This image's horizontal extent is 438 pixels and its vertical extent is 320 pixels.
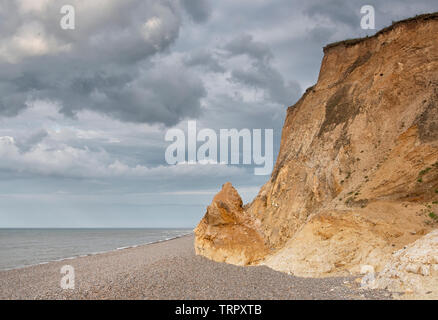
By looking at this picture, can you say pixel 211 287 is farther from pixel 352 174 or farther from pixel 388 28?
pixel 388 28

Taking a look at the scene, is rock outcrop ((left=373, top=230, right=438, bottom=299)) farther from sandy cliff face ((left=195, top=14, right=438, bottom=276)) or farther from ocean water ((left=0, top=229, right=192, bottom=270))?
ocean water ((left=0, top=229, right=192, bottom=270))

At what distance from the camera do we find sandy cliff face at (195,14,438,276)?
1460cm

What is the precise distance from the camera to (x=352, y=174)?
18.3 meters

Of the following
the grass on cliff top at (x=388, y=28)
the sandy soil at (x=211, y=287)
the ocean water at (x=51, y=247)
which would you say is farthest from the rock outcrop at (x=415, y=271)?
the ocean water at (x=51, y=247)

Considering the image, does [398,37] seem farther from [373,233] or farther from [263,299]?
[263,299]

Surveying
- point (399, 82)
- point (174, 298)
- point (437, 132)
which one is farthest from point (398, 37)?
point (174, 298)

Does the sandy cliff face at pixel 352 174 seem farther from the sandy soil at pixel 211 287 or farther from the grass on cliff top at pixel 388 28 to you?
the sandy soil at pixel 211 287

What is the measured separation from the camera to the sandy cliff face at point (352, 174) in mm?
14602

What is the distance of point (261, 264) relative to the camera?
18.1m

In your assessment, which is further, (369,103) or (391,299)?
(369,103)

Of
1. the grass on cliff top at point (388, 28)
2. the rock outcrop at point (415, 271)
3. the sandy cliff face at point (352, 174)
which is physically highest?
the grass on cliff top at point (388, 28)

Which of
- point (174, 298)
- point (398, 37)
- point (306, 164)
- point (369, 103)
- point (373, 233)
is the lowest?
point (174, 298)
